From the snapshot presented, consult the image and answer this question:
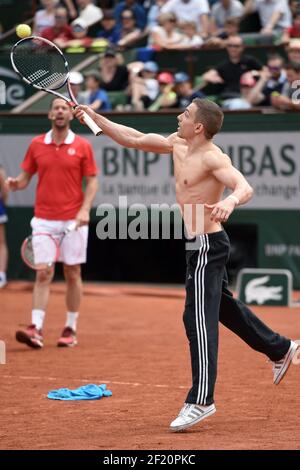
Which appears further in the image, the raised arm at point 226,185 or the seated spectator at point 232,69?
the seated spectator at point 232,69

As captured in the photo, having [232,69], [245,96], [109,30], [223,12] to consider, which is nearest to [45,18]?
[109,30]

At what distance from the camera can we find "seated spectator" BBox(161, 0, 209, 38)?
1680 centimetres

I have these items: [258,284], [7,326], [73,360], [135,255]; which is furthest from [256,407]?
[135,255]

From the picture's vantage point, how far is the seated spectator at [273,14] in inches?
639

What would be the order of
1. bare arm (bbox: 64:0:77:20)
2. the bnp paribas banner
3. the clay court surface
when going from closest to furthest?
the clay court surface, the bnp paribas banner, bare arm (bbox: 64:0:77:20)

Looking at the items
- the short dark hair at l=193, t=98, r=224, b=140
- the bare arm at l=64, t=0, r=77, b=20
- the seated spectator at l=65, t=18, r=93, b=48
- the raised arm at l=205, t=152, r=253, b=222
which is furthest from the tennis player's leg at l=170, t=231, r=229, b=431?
the bare arm at l=64, t=0, r=77, b=20

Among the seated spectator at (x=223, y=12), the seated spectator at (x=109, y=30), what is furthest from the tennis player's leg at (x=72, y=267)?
the seated spectator at (x=109, y=30)

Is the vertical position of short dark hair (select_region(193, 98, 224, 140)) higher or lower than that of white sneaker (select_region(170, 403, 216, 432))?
higher

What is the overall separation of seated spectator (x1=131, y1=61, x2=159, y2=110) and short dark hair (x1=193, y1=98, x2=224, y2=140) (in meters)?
8.59

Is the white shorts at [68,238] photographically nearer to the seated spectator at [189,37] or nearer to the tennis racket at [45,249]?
the tennis racket at [45,249]

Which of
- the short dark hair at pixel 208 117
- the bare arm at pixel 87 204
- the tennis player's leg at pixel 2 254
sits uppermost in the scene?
the short dark hair at pixel 208 117

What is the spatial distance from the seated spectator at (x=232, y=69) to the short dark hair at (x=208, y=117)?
8.13 m

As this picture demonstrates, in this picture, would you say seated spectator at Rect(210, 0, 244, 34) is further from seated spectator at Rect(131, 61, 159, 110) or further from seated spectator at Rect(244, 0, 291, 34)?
seated spectator at Rect(131, 61, 159, 110)

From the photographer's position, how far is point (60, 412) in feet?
24.7
